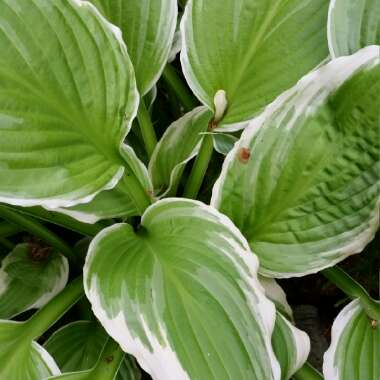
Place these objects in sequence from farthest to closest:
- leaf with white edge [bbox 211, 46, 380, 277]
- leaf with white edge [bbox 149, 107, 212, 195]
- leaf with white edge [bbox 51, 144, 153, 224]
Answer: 1. leaf with white edge [bbox 149, 107, 212, 195]
2. leaf with white edge [bbox 51, 144, 153, 224]
3. leaf with white edge [bbox 211, 46, 380, 277]

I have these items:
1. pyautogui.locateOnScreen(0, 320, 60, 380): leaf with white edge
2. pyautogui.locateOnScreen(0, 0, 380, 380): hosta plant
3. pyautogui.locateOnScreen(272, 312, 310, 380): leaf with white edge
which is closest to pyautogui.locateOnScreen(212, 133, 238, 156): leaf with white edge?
pyautogui.locateOnScreen(0, 0, 380, 380): hosta plant

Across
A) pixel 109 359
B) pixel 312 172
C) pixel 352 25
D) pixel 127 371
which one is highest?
pixel 352 25

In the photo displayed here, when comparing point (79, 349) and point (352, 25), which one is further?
point (79, 349)

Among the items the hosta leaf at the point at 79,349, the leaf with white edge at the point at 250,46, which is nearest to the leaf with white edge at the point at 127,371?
the hosta leaf at the point at 79,349

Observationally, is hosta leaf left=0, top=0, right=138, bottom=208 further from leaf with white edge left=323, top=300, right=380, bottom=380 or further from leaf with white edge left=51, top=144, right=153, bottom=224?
leaf with white edge left=323, top=300, right=380, bottom=380

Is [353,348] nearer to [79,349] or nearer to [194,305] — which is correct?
[194,305]

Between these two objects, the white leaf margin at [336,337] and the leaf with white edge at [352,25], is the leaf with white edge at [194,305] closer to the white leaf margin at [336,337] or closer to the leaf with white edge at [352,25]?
the white leaf margin at [336,337]

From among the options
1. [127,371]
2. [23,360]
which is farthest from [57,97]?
[127,371]
